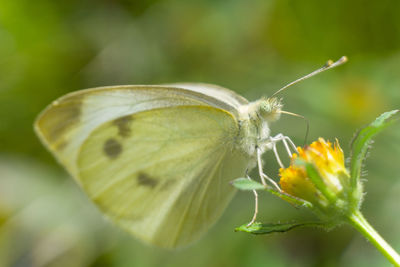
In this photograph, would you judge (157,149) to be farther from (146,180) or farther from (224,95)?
(224,95)

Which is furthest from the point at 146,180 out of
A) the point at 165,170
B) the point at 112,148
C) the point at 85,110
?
the point at 85,110

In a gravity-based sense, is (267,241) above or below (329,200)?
below

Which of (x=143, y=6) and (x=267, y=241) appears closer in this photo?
(x=267, y=241)

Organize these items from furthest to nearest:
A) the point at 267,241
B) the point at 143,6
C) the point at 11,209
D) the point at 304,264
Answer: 1. the point at 143,6
2. the point at 11,209
3. the point at 267,241
4. the point at 304,264

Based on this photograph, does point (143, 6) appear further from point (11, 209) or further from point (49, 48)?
point (11, 209)

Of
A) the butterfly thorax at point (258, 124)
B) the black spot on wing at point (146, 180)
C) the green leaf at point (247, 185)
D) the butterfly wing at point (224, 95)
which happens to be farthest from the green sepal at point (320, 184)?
the black spot on wing at point (146, 180)

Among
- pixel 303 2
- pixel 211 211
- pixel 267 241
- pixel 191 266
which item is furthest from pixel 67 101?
pixel 303 2

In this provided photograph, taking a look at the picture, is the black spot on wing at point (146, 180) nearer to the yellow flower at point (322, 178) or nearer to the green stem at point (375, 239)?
the yellow flower at point (322, 178)

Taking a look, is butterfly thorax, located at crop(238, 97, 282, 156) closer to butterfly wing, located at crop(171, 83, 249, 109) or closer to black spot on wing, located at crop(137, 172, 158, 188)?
butterfly wing, located at crop(171, 83, 249, 109)
